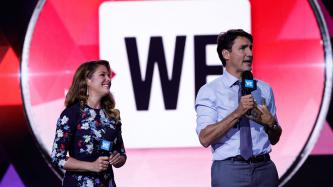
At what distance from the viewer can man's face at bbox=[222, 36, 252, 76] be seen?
8.34 ft

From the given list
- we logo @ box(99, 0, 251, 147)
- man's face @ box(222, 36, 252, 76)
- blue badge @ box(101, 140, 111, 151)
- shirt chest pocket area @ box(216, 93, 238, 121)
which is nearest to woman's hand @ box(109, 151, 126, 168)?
blue badge @ box(101, 140, 111, 151)

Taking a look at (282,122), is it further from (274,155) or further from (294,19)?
(294,19)

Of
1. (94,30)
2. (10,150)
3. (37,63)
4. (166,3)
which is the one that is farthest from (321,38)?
(10,150)

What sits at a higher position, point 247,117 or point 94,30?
point 94,30

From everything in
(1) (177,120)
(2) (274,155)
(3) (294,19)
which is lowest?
(2) (274,155)

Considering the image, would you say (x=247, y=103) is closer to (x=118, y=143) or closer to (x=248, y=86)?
(x=248, y=86)

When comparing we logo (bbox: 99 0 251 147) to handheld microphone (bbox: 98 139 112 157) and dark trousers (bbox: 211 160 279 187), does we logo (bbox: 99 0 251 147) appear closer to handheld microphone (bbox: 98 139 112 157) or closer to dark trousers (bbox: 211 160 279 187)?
handheld microphone (bbox: 98 139 112 157)

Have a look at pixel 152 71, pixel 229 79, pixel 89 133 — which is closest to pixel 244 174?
pixel 229 79

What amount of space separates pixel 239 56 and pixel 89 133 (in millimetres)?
799

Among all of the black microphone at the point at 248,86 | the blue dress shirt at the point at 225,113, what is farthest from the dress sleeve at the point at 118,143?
the black microphone at the point at 248,86

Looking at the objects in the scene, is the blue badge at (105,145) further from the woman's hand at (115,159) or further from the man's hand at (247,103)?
the man's hand at (247,103)

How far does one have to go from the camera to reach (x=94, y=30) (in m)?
3.98

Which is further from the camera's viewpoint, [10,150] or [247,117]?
[10,150]

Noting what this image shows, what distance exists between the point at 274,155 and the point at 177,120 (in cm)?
72
